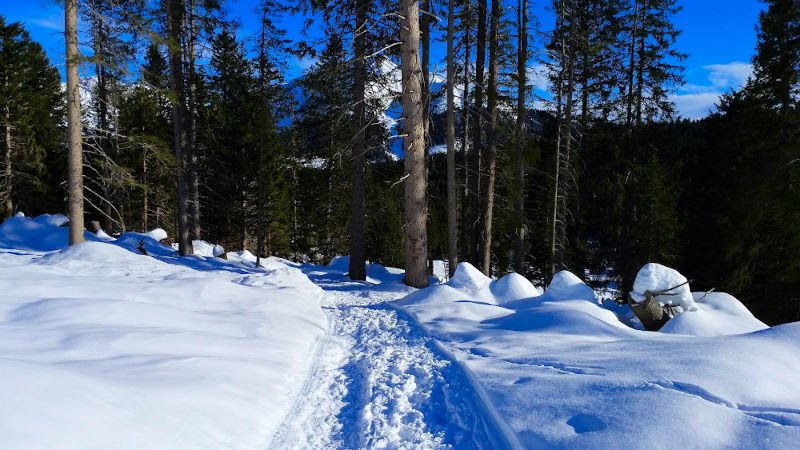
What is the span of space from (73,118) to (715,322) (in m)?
13.2

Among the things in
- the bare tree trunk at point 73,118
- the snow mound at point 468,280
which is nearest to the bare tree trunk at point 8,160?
the bare tree trunk at point 73,118

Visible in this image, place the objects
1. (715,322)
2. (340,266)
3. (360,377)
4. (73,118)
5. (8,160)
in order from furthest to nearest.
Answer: (8,160)
(340,266)
(73,118)
(715,322)
(360,377)

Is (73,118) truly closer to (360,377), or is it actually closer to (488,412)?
(360,377)

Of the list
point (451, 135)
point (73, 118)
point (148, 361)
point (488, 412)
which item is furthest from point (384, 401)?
point (73, 118)

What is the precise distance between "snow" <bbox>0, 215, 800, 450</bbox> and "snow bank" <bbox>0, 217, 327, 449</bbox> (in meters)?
0.02

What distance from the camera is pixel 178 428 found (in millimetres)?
2584

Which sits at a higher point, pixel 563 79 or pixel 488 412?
pixel 563 79

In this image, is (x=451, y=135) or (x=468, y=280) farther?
(x=451, y=135)

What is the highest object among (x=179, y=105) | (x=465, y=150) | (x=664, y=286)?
(x=179, y=105)

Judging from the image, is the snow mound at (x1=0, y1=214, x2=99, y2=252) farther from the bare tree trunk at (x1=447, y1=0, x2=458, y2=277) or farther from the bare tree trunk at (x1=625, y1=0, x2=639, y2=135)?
the bare tree trunk at (x1=625, y1=0, x2=639, y2=135)

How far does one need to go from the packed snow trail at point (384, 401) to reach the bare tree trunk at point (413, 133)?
4.45 meters

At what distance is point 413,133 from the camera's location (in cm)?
951

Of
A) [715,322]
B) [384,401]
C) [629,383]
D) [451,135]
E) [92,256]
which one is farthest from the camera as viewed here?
[451,135]

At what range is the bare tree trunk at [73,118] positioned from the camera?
31.2 feet
